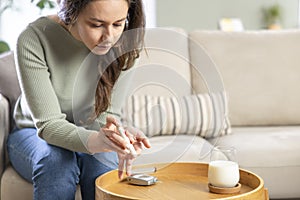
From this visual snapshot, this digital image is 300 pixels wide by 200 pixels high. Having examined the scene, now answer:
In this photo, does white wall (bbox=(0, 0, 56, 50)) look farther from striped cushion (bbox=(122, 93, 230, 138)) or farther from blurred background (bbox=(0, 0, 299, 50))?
striped cushion (bbox=(122, 93, 230, 138))

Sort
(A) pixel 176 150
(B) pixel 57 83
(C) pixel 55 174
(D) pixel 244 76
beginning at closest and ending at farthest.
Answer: (C) pixel 55 174 → (B) pixel 57 83 → (A) pixel 176 150 → (D) pixel 244 76

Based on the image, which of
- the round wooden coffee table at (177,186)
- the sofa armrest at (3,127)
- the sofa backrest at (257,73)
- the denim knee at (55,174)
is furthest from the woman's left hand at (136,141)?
the sofa backrest at (257,73)

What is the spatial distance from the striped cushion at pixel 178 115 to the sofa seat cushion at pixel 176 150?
52 millimetres

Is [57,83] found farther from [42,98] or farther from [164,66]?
[164,66]

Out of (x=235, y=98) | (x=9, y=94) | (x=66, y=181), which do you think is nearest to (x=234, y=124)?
(x=235, y=98)

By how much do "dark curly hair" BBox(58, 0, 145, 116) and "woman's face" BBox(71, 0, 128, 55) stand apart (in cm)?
3

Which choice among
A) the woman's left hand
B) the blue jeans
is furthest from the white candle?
the blue jeans

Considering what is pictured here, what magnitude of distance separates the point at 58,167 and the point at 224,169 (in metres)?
0.50

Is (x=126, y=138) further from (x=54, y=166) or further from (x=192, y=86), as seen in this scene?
(x=192, y=86)

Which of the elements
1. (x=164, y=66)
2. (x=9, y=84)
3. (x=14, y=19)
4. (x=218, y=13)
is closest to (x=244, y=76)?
(x=164, y=66)

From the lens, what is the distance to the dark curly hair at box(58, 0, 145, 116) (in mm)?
1633

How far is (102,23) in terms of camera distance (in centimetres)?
158

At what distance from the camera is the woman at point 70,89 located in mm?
1577

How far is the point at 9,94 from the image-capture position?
2.32 meters
